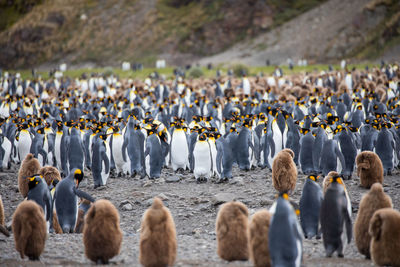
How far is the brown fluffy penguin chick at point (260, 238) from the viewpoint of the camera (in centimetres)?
467

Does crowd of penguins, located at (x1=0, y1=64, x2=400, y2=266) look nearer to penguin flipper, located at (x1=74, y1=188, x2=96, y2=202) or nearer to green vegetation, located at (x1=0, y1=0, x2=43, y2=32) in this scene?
penguin flipper, located at (x1=74, y1=188, x2=96, y2=202)

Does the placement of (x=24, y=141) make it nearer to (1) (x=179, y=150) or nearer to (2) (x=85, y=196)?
(1) (x=179, y=150)

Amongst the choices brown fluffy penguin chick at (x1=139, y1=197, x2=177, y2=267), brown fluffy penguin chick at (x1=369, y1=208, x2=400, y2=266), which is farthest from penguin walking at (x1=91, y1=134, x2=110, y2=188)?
brown fluffy penguin chick at (x1=369, y1=208, x2=400, y2=266)

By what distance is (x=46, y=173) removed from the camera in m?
7.74

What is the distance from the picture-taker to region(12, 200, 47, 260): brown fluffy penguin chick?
17.0ft

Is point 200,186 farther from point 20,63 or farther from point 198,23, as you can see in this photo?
point 20,63

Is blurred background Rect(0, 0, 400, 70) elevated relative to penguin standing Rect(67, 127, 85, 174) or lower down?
elevated

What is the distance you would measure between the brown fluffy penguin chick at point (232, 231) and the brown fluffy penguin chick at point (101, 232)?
1120 mm

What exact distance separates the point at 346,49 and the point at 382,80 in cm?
2031

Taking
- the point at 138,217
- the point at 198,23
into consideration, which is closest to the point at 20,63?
the point at 198,23

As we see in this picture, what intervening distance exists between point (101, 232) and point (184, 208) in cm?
341

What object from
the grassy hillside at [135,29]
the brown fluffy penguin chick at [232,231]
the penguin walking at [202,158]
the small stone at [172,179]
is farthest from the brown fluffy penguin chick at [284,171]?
the grassy hillside at [135,29]

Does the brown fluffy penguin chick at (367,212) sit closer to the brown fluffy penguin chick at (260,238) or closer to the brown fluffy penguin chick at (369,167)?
the brown fluffy penguin chick at (260,238)

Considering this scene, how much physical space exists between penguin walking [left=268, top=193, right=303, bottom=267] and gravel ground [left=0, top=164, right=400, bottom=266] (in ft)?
2.09
